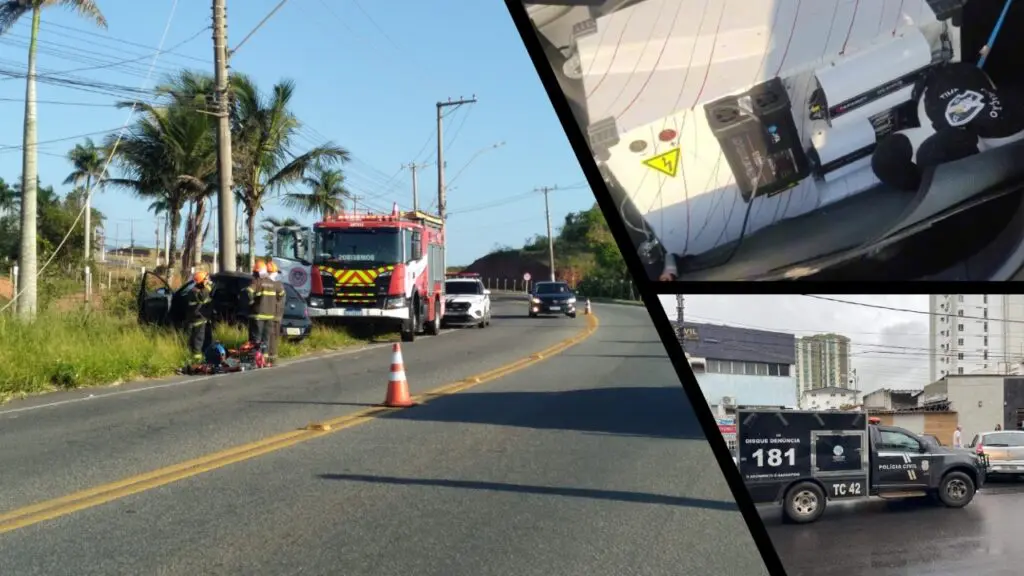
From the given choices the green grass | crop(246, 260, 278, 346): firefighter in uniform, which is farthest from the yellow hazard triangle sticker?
crop(246, 260, 278, 346): firefighter in uniform

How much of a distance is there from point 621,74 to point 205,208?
3290cm

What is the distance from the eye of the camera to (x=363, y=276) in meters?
25.4

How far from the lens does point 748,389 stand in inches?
142

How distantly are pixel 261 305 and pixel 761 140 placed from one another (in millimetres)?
16352

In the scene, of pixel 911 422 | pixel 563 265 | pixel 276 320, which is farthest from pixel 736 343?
pixel 563 265

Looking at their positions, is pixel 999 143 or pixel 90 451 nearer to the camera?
pixel 999 143

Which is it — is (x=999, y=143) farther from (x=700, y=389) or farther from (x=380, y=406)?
(x=380, y=406)

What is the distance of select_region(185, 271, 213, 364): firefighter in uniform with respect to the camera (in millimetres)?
18250

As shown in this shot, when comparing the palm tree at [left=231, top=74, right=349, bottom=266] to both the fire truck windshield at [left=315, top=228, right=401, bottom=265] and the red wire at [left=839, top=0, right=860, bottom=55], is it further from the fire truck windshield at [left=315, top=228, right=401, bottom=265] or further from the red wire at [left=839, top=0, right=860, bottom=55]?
the red wire at [left=839, top=0, right=860, bottom=55]

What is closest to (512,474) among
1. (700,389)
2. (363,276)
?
(700,389)

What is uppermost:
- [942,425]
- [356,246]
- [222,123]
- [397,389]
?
[222,123]

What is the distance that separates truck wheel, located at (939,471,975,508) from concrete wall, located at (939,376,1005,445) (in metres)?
0.11

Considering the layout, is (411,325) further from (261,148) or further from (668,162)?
(668,162)

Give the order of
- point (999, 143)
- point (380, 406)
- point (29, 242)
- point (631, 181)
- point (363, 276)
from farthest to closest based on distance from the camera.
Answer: point (363, 276) → point (29, 242) → point (380, 406) → point (631, 181) → point (999, 143)
